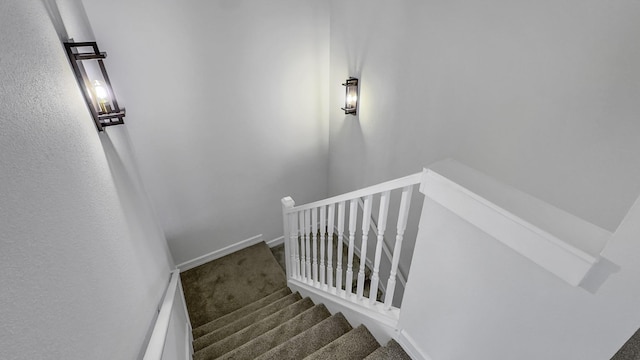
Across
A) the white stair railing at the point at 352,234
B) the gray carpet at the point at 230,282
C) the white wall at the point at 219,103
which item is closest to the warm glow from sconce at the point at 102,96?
the white wall at the point at 219,103

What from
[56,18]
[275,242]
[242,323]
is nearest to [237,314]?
[242,323]

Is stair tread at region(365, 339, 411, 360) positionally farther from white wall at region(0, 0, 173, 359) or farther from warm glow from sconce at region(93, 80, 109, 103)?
warm glow from sconce at region(93, 80, 109, 103)

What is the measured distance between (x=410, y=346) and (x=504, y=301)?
62 cm

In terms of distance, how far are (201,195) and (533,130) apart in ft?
9.41

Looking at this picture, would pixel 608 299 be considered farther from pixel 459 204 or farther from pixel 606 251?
pixel 459 204

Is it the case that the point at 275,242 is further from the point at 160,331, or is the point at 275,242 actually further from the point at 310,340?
the point at 160,331

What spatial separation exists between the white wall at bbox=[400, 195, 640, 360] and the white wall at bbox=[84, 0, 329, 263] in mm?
2279

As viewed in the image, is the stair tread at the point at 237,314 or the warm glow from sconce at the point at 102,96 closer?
the warm glow from sconce at the point at 102,96

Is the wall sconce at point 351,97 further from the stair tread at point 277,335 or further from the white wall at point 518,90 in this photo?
the stair tread at point 277,335

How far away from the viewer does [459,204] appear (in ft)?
3.05

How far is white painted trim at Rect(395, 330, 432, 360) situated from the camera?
4.22ft

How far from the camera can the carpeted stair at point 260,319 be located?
60.9 inches

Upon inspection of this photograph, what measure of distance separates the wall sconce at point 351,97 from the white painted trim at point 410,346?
209 centimetres

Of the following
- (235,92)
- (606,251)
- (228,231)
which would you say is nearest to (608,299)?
(606,251)
